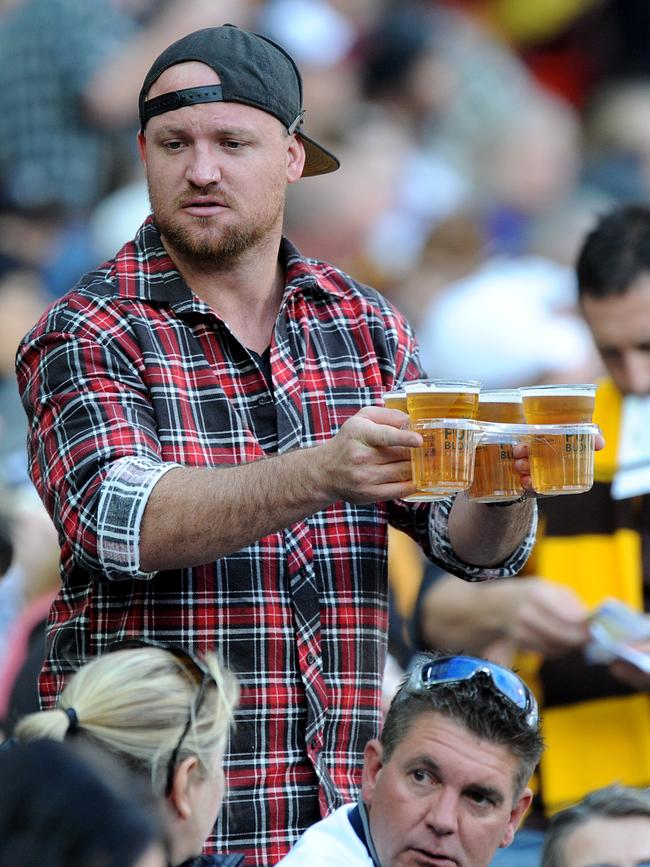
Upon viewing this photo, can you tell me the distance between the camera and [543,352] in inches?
A: 211

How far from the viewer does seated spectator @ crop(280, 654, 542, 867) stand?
2.92 m

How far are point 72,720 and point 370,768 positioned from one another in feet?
2.53

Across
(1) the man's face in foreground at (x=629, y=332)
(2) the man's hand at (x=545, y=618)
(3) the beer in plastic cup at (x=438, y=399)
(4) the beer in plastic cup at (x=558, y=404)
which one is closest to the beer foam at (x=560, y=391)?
(4) the beer in plastic cup at (x=558, y=404)

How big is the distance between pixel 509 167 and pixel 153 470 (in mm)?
5678

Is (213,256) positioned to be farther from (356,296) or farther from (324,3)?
(324,3)

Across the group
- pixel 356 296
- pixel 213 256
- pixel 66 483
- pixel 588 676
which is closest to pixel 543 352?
pixel 588 676

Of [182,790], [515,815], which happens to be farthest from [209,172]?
[515,815]

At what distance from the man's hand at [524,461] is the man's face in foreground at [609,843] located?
44.3 inches

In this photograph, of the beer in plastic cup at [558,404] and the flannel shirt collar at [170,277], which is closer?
the beer in plastic cup at [558,404]

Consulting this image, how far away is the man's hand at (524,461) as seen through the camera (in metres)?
2.72

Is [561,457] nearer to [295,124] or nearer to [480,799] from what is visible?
[480,799]

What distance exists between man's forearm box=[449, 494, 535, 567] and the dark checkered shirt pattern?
4cm

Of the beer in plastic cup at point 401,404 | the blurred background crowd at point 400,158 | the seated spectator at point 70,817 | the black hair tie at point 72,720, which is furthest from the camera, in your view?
the blurred background crowd at point 400,158

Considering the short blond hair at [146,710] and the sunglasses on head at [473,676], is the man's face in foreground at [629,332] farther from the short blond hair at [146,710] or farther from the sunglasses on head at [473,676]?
the short blond hair at [146,710]
